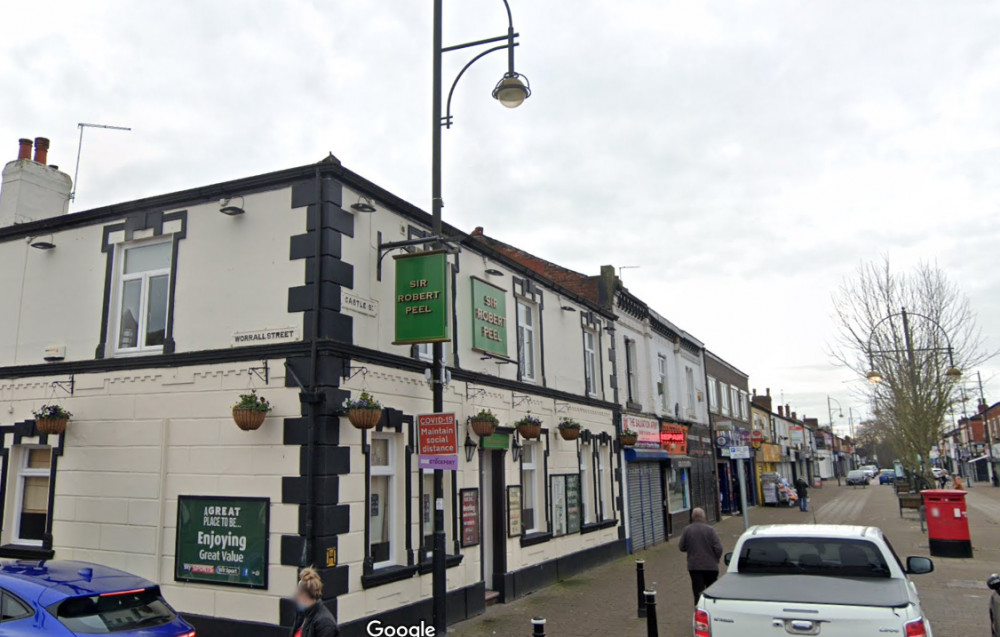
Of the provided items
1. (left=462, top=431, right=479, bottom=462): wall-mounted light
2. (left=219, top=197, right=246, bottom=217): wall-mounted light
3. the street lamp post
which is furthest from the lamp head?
(left=462, top=431, right=479, bottom=462): wall-mounted light

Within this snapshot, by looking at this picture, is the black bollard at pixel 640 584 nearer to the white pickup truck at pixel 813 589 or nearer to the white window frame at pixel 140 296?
the white pickup truck at pixel 813 589

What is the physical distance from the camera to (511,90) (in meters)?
Result: 9.94

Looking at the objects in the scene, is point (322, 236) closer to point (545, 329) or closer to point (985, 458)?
point (545, 329)

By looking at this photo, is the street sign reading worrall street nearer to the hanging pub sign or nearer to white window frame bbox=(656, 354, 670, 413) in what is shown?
the hanging pub sign

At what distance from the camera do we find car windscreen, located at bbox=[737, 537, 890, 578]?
7527mm

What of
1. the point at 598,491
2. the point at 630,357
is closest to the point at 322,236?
the point at 598,491

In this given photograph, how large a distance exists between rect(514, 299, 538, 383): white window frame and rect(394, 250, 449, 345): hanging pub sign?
5178 mm

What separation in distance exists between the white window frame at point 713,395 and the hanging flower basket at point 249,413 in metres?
25.5

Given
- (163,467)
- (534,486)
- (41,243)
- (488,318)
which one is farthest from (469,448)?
(41,243)

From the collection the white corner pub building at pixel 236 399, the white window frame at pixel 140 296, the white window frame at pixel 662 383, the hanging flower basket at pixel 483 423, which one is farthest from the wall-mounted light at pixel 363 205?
the white window frame at pixel 662 383

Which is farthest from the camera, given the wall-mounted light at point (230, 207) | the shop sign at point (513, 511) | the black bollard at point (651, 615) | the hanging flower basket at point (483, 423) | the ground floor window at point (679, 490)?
the ground floor window at point (679, 490)

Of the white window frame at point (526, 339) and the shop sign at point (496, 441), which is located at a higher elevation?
the white window frame at point (526, 339)

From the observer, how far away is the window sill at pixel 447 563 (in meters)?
10.7

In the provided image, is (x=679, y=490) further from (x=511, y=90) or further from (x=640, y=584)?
(x=511, y=90)
